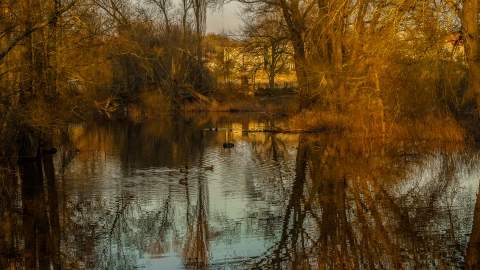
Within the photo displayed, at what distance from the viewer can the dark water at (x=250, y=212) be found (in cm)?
722

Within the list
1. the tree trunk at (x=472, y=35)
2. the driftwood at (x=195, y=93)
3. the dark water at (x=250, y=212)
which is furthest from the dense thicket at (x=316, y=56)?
the driftwood at (x=195, y=93)

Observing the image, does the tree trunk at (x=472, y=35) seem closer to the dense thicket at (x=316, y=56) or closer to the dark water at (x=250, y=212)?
the dense thicket at (x=316, y=56)

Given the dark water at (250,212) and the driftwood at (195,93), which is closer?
the dark water at (250,212)

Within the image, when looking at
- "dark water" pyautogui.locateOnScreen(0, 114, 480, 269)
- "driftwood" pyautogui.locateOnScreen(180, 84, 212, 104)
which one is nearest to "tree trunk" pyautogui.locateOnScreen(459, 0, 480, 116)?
"dark water" pyautogui.locateOnScreen(0, 114, 480, 269)

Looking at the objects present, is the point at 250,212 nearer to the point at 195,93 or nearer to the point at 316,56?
the point at 316,56

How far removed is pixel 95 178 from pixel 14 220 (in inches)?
173

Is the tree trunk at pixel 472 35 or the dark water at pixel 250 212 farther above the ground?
the tree trunk at pixel 472 35

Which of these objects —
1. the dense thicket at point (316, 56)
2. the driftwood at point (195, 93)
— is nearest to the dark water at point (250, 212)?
the dense thicket at point (316, 56)

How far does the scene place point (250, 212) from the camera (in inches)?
391

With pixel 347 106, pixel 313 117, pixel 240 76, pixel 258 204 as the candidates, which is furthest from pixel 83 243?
pixel 240 76

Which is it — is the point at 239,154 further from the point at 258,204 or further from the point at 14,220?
the point at 14,220

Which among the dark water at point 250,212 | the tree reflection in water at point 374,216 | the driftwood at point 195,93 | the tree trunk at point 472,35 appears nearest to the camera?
the tree reflection in water at point 374,216

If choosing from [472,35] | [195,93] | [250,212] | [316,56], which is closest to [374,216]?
[250,212]

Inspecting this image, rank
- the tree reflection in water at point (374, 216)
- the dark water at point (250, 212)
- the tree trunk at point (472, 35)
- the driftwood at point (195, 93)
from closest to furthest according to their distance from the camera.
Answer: the tree reflection in water at point (374, 216) < the dark water at point (250, 212) < the tree trunk at point (472, 35) < the driftwood at point (195, 93)
